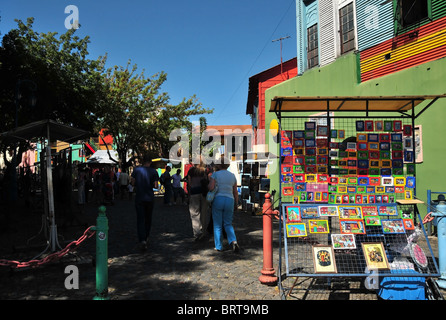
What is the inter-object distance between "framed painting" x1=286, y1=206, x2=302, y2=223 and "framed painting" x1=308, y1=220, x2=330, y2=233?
0.53 feet

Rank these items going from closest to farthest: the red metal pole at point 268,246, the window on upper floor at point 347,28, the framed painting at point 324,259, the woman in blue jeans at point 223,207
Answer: the framed painting at point 324,259, the red metal pole at point 268,246, the woman in blue jeans at point 223,207, the window on upper floor at point 347,28

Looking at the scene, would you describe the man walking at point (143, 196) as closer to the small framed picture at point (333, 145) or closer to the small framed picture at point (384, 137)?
the small framed picture at point (333, 145)

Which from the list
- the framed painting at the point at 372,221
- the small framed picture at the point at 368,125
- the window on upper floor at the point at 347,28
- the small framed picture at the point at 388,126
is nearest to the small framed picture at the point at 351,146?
the small framed picture at the point at 368,125

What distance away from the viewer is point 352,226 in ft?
14.7

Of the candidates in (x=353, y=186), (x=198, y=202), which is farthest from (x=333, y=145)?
(x=198, y=202)

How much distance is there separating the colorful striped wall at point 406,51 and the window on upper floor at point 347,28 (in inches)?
39.7

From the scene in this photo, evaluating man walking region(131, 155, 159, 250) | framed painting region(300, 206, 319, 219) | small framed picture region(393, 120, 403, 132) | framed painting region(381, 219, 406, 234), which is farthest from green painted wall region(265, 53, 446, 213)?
framed painting region(381, 219, 406, 234)

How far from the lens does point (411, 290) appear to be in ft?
13.3

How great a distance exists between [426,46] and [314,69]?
5182 mm

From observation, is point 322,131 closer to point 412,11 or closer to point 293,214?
point 293,214

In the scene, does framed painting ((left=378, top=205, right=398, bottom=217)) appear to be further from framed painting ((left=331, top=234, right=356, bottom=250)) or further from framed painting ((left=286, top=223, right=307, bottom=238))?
framed painting ((left=286, top=223, right=307, bottom=238))

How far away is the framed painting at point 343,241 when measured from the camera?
4352mm

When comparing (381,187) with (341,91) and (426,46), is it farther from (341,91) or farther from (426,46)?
(341,91)

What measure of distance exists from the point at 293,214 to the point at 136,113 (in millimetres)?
25268
